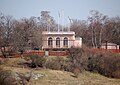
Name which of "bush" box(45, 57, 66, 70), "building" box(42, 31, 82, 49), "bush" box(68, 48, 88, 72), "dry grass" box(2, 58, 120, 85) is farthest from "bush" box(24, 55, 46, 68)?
"building" box(42, 31, 82, 49)

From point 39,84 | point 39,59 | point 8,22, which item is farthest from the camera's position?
point 8,22

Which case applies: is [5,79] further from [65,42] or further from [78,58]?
[65,42]

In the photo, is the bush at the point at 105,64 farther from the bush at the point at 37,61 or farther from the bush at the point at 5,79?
the bush at the point at 5,79

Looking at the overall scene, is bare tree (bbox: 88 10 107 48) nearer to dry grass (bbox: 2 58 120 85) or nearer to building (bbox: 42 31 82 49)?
building (bbox: 42 31 82 49)

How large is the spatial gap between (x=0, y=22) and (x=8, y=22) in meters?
1.82

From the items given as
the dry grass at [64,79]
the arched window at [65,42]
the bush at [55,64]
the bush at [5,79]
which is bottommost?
the dry grass at [64,79]

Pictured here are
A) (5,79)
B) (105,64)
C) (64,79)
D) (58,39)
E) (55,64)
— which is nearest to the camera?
(5,79)

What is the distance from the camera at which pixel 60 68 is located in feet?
109

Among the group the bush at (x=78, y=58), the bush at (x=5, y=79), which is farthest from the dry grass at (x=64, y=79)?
the bush at (x=5, y=79)

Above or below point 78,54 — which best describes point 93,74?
below

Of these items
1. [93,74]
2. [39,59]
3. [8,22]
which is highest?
[8,22]

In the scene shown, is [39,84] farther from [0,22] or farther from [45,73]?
[0,22]

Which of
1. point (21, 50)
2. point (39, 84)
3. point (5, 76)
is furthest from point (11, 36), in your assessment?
point (5, 76)

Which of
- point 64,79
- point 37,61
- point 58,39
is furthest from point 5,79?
point 58,39
